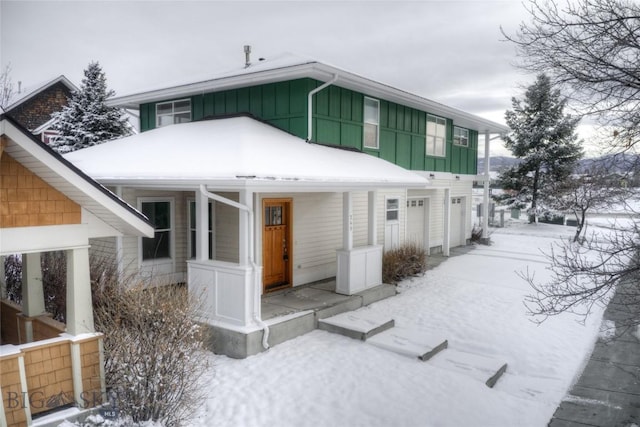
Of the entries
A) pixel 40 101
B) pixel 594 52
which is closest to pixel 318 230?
pixel 594 52

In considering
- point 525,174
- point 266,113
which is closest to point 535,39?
point 266,113

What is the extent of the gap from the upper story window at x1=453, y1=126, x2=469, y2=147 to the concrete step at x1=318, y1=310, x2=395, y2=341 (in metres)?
11.4

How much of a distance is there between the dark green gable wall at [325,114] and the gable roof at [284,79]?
244 mm

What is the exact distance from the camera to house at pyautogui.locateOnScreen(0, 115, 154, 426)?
454 centimetres

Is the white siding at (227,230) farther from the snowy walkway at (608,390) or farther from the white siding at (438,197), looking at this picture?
the white siding at (438,197)

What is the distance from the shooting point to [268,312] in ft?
29.7

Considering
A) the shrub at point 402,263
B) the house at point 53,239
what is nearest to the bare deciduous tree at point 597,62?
the house at point 53,239

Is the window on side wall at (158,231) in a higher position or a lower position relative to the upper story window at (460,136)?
lower

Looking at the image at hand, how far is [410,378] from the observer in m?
7.08

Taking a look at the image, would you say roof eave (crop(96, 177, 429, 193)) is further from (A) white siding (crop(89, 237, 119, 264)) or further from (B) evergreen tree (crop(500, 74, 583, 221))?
(B) evergreen tree (crop(500, 74, 583, 221))

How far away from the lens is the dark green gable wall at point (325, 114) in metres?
11.3

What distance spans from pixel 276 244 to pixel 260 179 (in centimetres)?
408

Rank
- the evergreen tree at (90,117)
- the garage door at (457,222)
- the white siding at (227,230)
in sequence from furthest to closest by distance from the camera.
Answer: the evergreen tree at (90,117) → the garage door at (457,222) → the white siding at (227,230)

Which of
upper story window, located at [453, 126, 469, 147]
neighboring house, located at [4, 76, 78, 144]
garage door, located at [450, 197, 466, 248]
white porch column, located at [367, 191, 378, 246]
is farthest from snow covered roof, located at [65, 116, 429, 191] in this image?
neighboring house, located at [4, 76, 78, 144]
